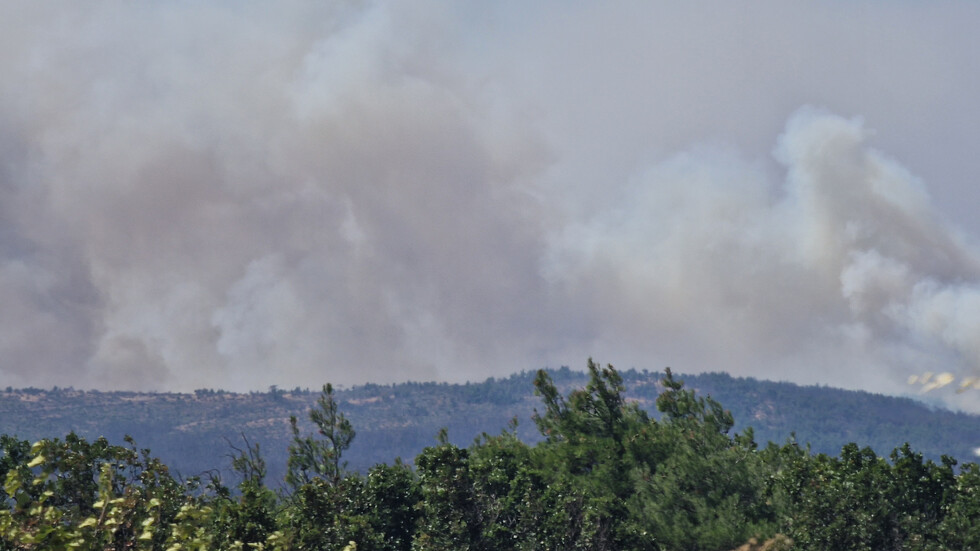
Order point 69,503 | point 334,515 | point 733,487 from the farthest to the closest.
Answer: point 733,487 < point 334,515 < point 69,503

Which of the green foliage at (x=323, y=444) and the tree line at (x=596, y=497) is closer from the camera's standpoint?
the tree line at (x=596, y=497)

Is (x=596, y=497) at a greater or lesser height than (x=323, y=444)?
lesser

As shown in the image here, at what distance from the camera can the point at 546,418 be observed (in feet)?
235

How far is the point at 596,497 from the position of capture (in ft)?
175

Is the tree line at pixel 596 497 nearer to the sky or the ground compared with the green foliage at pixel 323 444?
nearer to the ground

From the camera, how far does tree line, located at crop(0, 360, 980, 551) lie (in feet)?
133

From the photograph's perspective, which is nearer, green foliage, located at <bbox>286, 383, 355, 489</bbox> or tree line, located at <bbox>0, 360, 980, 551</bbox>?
tree line, located at <bbox>0, 360, 980, 551</bbox>

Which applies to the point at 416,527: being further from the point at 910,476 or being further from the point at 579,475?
the point at 910,476

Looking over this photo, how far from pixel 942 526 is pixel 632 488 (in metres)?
19.7

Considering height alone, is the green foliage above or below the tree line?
above

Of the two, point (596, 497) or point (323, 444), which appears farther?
point (323, 444)

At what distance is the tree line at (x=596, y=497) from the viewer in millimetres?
40406

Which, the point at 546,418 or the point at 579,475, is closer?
the point at 579,475

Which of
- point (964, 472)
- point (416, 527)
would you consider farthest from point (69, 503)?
point (964, 472)
